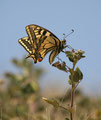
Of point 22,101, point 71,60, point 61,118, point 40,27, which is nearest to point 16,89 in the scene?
point 22,101

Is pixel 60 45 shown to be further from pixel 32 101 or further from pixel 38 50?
pixel 32 101

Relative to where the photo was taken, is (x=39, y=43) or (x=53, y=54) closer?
(x=53, y=54)

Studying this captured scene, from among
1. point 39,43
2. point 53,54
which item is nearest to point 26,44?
point 39,43

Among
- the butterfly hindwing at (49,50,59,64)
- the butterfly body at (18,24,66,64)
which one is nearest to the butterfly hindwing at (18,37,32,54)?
the butterfly body at (18,24,66,64)

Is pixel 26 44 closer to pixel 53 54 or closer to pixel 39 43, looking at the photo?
pixel 39 43

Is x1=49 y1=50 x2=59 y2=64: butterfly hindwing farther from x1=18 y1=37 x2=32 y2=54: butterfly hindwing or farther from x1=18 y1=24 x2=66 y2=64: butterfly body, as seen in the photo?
x1=18 y1=37 x2=32 y2=54: butterfly hindwing

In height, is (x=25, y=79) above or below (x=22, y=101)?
above

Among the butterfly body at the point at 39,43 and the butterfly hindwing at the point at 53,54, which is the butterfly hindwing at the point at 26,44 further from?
the butterfly hindwing at the point at 53,54

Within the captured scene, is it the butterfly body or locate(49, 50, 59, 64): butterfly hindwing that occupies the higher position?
the butterfly body
